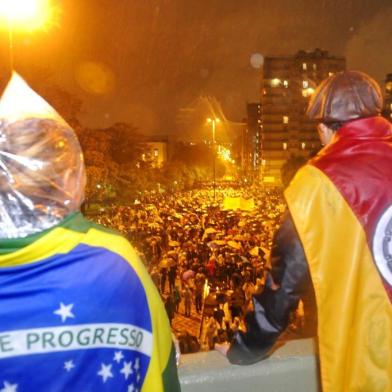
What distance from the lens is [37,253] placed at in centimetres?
130

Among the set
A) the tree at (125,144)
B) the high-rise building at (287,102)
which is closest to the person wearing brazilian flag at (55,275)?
the tree at (125,144)

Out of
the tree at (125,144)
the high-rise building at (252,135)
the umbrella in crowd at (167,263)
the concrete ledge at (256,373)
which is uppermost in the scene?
the concrete ledge at (256,373)

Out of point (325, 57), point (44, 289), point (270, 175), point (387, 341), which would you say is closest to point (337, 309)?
point (387, 341)

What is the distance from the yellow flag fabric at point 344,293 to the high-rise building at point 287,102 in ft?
288

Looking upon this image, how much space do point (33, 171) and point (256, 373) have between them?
1.23 metres

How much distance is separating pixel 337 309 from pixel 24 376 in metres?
1.01

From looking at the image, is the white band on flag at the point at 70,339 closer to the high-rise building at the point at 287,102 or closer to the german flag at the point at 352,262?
the german flag at the point at 352,262

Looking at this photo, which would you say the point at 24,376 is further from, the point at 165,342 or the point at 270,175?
the point at 270,175

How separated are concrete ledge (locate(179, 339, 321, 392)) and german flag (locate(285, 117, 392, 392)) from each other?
37 centimetres

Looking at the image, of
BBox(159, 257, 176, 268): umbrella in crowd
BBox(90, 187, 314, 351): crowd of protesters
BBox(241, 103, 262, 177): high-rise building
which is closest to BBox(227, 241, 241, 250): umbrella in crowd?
BBox(90, 187, 314, 351): crowd of protesters

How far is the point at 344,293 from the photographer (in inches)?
63.5

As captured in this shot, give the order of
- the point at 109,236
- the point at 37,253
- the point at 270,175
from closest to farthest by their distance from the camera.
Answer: the point at 37,253
the point at 109,236
the point at 270,175

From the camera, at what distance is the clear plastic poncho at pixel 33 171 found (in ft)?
4.40

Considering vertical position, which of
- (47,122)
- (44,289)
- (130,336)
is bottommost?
(130,336)
